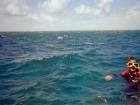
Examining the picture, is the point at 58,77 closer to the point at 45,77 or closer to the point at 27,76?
the point at 45,77

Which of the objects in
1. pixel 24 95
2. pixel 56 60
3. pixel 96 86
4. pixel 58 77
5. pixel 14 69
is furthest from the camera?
pixel 56 60

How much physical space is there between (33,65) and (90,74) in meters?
5.60

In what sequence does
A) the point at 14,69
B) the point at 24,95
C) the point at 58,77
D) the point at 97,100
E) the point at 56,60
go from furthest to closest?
the point at 56,60 < the point at 14,69 < the point at 58,77 < the point at 24,95 < the point at 97,100

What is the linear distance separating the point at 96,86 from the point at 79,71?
11.8ft

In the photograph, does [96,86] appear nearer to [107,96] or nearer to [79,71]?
[107,96]

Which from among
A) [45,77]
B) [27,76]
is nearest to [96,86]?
[45,77]

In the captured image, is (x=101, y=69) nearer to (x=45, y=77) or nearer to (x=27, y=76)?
(x=45, y=77)

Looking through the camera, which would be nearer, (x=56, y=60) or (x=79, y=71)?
(x=79, y=71)

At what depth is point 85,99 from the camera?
28.6 feet

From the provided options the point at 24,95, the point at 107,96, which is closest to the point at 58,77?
the point at 24,95

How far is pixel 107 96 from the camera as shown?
8961 millimetres

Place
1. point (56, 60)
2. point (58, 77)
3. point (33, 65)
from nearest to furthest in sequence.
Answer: point (58, 77)
point (33, 65)
point (56, 60)

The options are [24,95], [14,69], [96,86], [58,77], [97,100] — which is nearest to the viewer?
[97,100]

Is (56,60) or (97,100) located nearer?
(97,100)
